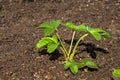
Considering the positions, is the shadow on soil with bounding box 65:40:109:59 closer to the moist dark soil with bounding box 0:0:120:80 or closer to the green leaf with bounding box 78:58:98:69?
the moist dark soil with bounding box 0:0:120:80

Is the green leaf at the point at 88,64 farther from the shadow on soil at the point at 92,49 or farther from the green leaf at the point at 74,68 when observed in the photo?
the shadow on soil at the point at 92,49

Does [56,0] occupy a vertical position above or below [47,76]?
above

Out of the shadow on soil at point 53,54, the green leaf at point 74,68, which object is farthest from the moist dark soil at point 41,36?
the green leaf at point 74,68

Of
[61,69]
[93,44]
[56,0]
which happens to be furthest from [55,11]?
[61,69]

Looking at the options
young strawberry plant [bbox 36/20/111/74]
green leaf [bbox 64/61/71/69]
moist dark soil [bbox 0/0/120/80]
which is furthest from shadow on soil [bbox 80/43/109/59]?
green leaf [bbox 64/61/71/69]

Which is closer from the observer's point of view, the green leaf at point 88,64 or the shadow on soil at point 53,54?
the green leaf at point 88,64

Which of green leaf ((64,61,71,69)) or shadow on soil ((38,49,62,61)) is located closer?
green leaf ((64,61,71,69))

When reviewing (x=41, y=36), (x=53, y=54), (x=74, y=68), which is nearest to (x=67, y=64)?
(x=74, y=68)

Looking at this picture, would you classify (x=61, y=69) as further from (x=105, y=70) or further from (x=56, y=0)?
(x=56, y=0)

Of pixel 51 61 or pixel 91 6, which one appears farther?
pixel 91 6
